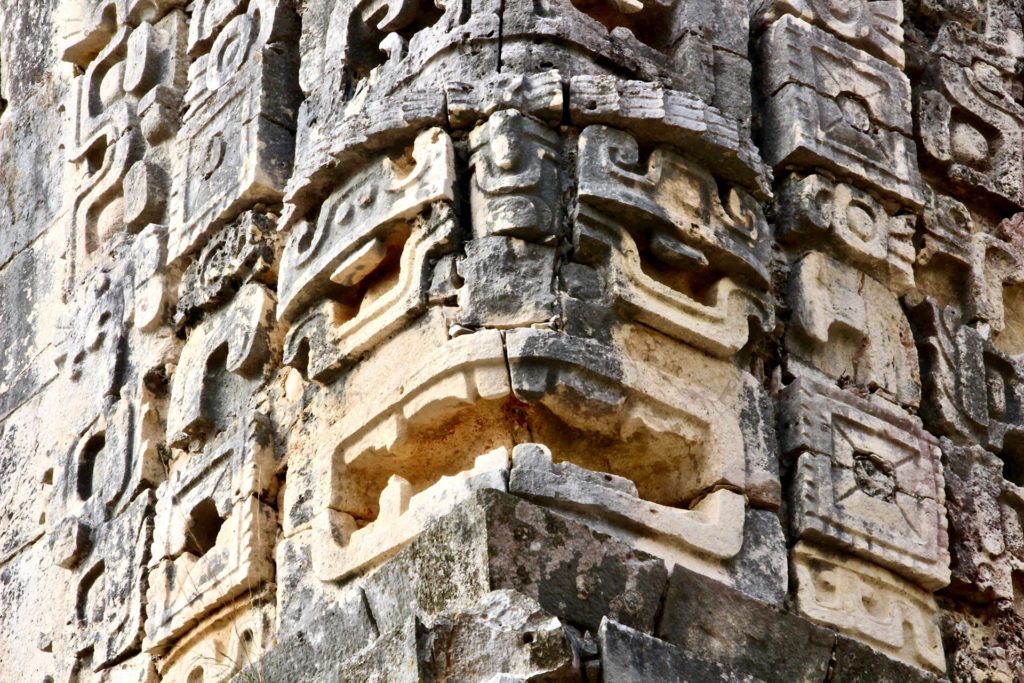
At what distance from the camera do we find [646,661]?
4723mm

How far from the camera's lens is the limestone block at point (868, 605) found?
17.1ft

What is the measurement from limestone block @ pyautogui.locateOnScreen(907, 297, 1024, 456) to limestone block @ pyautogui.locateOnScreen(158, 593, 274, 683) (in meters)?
1.66

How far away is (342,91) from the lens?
6.02 metres

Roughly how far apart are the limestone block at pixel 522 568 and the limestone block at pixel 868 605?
44 cm

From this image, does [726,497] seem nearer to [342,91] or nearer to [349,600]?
[349,600]

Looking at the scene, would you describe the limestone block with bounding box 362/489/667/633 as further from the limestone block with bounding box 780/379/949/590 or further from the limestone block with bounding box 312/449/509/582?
the limestone block with bounding box 780/379/949/590

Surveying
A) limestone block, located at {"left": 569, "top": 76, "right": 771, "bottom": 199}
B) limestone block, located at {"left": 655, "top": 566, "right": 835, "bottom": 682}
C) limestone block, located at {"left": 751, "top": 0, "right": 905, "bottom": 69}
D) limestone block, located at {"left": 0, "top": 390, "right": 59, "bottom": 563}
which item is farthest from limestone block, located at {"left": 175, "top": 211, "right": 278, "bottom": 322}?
limestone block, located at {"left": 655, "top": 566, "right": 835, "bottom": 682}

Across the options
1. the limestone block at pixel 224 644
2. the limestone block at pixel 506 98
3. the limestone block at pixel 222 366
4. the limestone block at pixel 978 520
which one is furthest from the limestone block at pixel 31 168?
the limestone block at pixel 978 520

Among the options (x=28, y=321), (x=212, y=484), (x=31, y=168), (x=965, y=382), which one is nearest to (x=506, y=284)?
(x=212, y=484)

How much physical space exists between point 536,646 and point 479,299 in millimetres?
902

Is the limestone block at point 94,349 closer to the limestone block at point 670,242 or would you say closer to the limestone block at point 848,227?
the limestone block at point 670,242

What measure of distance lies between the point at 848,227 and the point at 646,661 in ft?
5.03

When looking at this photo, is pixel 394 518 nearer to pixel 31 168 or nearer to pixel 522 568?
pixel 522 568

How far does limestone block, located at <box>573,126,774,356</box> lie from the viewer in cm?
528
